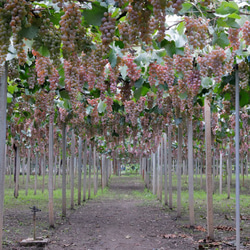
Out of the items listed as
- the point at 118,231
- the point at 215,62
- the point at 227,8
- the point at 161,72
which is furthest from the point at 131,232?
the point at 227,8

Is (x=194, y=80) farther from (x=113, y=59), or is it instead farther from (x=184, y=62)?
(x=113, y=59)

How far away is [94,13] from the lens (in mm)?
2467

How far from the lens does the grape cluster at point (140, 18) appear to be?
6.01 ft

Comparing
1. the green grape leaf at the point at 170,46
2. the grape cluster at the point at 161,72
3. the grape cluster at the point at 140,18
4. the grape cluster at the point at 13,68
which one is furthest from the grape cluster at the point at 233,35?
the grape cluster at the point at 13,68

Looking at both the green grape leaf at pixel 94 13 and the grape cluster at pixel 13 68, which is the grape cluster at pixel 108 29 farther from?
the grape cluster at pixel 13 68

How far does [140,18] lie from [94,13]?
0.69 m

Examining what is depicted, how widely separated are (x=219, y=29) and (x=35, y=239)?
4.95 m

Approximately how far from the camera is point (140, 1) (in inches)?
71.2

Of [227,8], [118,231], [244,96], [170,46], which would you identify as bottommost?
[118,231]

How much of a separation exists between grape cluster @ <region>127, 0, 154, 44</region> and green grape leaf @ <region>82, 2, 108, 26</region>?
0.58 m

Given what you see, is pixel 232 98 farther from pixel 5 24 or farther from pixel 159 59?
pixel 5 24

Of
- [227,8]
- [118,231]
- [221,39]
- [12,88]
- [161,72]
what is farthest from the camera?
[118,231]

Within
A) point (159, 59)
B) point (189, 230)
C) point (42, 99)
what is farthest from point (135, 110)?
point (159, 59)

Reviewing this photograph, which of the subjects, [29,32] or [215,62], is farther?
[215,62]
